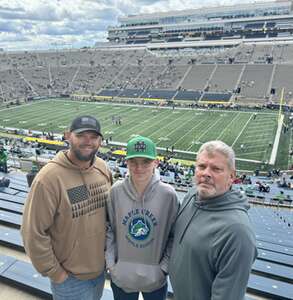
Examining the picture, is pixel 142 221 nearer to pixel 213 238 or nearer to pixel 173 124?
pixel 213 238

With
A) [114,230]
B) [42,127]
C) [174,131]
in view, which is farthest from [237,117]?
[114,230]

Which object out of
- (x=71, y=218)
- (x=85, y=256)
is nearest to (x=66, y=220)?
(x=71, y=218)

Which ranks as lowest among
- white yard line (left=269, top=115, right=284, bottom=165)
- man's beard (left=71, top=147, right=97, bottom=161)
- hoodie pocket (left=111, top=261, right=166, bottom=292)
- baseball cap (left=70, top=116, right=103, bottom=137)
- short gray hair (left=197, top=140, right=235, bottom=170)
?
white yard line (left=269, top=115, right=284, bottom=165)

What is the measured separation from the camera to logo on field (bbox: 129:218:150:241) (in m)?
2.40

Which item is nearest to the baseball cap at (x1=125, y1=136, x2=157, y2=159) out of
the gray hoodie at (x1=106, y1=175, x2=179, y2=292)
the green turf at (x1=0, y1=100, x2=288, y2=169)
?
the gray hoodie at (x1=106, y1=175, x2=179, y2=292)

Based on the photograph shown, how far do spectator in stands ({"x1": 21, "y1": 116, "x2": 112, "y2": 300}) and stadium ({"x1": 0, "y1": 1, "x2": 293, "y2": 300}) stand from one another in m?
0.88

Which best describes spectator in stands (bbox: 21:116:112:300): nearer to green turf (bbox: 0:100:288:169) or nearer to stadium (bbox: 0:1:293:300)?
stadium (bbox: 0:1:293:300)

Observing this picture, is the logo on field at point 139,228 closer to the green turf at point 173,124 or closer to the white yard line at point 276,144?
the green turf at point 173,124

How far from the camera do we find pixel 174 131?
30656mm

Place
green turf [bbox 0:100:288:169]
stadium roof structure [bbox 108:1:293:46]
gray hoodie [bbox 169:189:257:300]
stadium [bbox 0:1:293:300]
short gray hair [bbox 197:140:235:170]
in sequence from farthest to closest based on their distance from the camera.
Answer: stadium roof structure [bbox 108:1:293:46], green turf [bbox 0:100:288:169], stadium [bbox 0:1:293:300], short gray hair [bbox 197:140:235:170], gray hoodie [bbox 169:189:257:300]

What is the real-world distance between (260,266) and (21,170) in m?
12.2

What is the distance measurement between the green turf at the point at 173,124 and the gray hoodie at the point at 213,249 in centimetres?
2086

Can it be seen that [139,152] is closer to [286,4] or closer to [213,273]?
[213,273]

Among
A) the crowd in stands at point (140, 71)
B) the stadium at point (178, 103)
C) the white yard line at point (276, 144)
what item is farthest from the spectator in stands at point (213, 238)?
the crowd in stands at point (140, 71)
